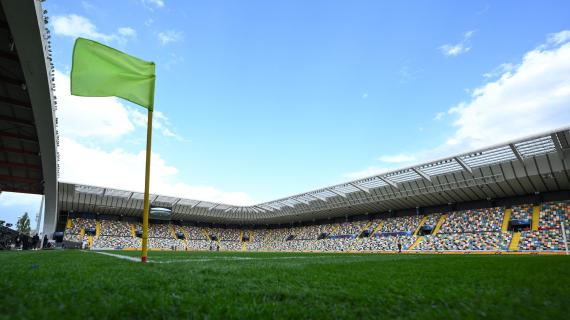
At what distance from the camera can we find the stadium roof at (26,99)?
9.87m

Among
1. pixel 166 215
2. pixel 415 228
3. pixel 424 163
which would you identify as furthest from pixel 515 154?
pixel 166 215

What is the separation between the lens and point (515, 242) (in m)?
26.5

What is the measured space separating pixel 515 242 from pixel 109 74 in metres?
32.0

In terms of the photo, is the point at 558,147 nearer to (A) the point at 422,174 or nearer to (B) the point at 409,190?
(A) the point at 422,174

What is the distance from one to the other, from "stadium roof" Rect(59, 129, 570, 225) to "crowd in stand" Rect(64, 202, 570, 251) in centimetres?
189

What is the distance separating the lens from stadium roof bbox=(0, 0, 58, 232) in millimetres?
9867

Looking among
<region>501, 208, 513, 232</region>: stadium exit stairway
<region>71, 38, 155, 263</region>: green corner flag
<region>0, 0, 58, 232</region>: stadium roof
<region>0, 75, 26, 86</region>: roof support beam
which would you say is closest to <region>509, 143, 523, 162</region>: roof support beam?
<region>501, 208, 513, 232</region>: stadium exit stairway

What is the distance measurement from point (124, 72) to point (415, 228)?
37058 millimetres

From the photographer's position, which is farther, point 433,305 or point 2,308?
point 433,305

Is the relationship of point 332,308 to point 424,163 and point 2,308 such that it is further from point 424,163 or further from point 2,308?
point 424,163

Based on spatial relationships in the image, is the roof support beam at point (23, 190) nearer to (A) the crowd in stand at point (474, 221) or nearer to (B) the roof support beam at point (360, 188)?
(B) the roof support beam at point (360, 188)

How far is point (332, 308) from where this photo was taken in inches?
83.8

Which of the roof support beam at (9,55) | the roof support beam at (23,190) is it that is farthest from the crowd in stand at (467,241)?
the roof support beam at (23,190)

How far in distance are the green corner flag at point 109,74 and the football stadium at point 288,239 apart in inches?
2.6
